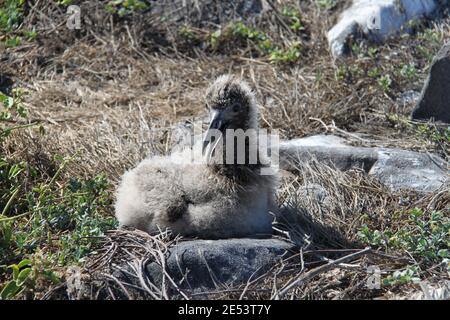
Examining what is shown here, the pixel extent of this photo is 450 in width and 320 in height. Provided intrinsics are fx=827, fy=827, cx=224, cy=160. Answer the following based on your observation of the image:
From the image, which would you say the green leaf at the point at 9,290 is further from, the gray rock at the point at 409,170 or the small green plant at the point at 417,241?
the gray rock at the point at 409,170

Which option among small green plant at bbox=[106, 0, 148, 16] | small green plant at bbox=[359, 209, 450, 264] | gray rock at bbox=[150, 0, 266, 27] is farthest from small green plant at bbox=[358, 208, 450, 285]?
small green plant at bbox=[106, 0, 148, 16]

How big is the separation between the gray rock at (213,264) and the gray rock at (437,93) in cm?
289

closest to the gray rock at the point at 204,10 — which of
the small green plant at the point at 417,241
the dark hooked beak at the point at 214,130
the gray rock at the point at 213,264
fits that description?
the dark hooked beak at the point at 214,130

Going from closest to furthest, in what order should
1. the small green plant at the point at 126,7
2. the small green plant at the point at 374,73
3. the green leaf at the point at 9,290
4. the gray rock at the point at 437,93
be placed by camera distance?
the green leaf at the point at 9,290
the gray rock at the point at 437,93
the small green plant at the point at 374,73
the small green plant at the point at 126,7

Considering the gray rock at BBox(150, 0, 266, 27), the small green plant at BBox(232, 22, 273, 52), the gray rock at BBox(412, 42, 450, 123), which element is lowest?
the gray rock at BBox(412, 42, 450, 123)

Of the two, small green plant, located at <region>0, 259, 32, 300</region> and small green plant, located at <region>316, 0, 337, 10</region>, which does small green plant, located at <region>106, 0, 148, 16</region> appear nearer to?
small green plant, located at <region>316, 0, 337, 10</region>

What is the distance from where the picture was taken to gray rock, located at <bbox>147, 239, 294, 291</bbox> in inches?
200

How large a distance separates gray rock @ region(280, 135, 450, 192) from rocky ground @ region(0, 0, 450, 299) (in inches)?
0.6

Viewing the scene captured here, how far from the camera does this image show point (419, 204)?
6.23 m

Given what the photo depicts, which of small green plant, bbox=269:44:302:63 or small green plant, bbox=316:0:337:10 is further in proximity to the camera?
small green plant, bbox=316:0:337:10

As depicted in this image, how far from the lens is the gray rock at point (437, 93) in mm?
7266

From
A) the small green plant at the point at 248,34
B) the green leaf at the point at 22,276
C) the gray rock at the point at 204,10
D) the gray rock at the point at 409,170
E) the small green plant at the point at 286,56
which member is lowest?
the green leaf at the point at 22,276
